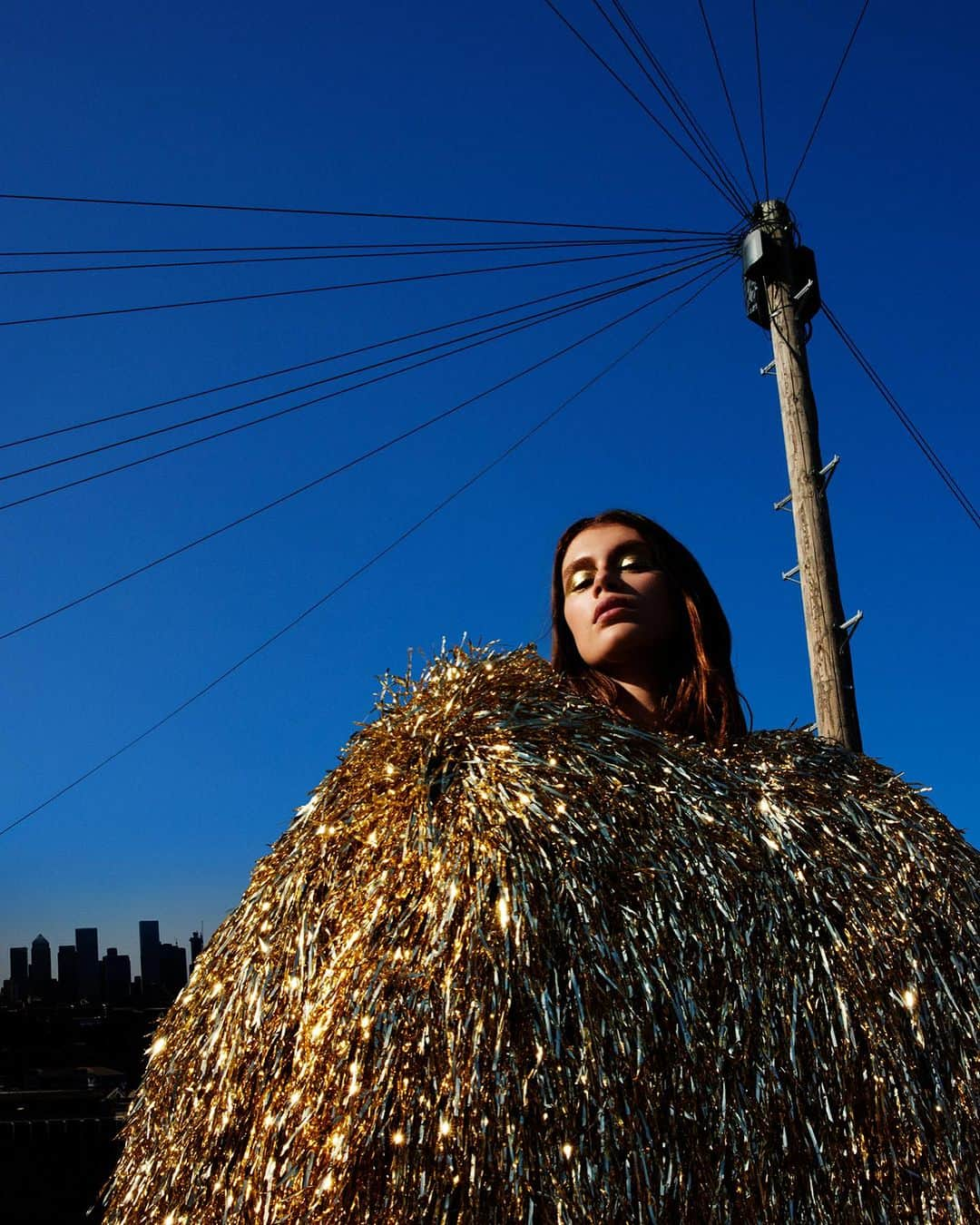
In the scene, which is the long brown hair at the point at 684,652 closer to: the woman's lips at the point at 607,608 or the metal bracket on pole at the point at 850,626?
the woman's lips at the point at 607,608

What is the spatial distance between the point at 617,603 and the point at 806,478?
338cm

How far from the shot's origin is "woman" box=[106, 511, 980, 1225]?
4.58 feet

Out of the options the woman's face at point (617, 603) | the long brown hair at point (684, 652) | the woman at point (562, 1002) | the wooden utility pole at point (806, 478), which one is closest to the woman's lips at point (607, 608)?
the woman's face at point (617, 603)

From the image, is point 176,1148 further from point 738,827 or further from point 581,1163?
point 738,827

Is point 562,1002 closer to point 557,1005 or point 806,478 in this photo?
point 557,1005

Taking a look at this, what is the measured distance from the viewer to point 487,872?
4.95 ft

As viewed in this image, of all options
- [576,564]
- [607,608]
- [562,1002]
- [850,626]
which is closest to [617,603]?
[607,608]

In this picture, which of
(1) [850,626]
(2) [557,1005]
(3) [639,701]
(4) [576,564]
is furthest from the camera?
(1) [850,626]

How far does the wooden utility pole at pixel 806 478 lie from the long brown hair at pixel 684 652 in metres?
2.63

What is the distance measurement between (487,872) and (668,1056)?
351 millimetres

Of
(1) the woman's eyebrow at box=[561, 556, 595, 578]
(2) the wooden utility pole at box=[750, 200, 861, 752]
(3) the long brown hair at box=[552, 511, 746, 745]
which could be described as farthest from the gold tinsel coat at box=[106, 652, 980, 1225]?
(2) the wooden utility pole at box=[750, 200, 861, 752]

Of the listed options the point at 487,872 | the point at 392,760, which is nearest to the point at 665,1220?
the point at 487,872

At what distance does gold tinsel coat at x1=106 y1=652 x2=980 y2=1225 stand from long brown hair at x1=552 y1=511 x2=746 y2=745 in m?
0.23

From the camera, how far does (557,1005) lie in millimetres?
1450
